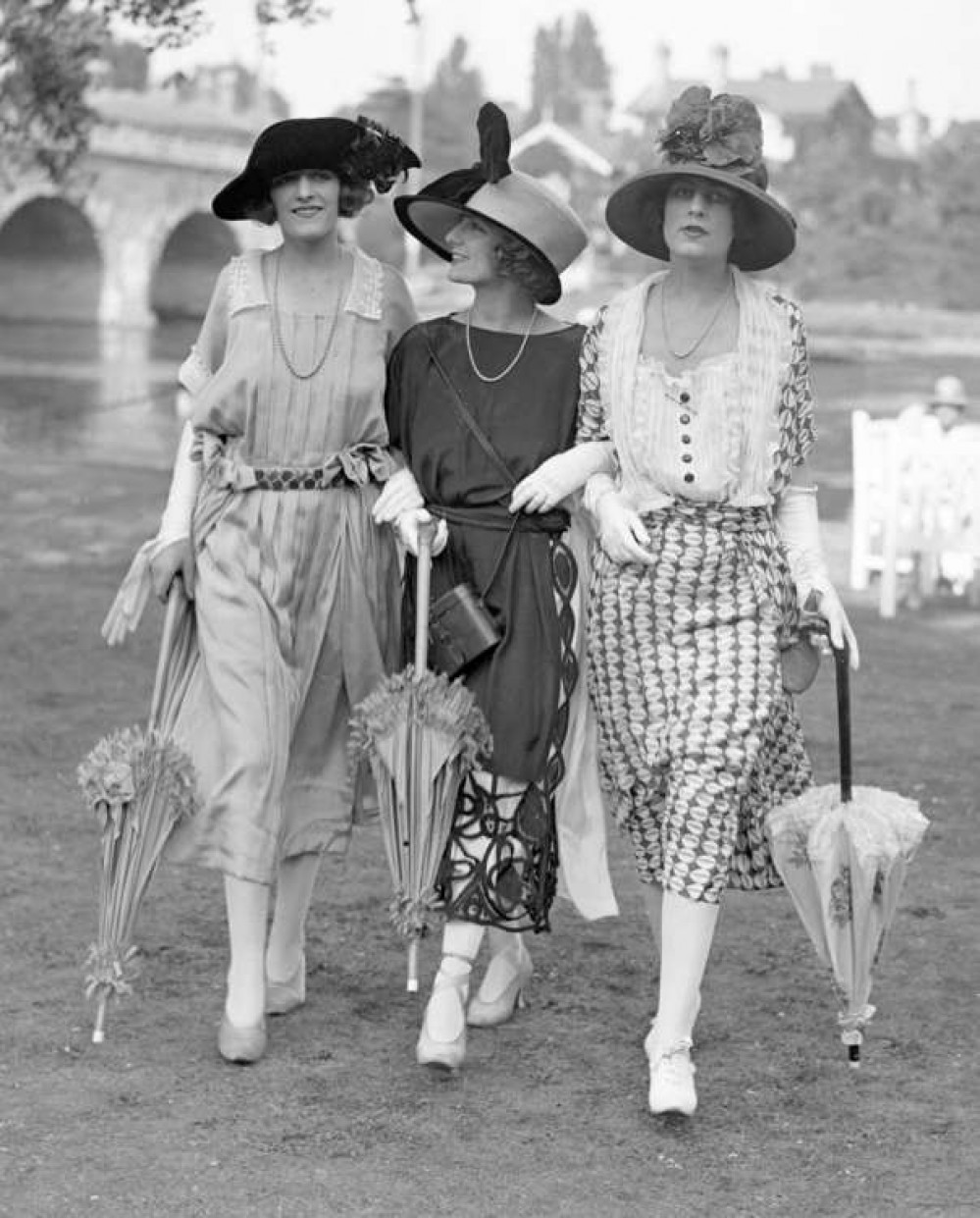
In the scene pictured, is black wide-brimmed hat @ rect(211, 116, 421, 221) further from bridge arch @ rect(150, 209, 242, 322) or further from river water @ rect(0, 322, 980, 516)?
bridge arch @ rect(150, 209, 242, 322)

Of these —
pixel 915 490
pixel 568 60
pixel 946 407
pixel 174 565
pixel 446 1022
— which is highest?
pixel 568 60

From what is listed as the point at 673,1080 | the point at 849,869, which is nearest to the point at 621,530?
the point at 849,869

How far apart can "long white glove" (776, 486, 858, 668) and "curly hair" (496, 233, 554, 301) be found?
26.0 inches

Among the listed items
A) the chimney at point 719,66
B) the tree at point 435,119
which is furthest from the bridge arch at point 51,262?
the chimney at point 719,66

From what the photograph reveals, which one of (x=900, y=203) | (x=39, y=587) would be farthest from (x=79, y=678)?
(x=900, y=203)

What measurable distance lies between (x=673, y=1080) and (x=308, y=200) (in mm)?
1873

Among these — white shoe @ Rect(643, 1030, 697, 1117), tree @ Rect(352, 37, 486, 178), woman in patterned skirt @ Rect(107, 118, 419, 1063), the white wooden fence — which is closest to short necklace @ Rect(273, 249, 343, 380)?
woman in patterned skirt @ Rect(107, 118, 419, 1063)

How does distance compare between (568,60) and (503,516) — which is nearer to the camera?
(503,516)

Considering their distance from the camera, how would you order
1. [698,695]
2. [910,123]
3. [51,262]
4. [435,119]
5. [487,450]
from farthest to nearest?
[910,123] < [435,119] < [51,262] < [487,450] < [698,695]

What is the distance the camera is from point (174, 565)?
200 inches

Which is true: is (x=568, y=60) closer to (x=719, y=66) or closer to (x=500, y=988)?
(x=719, y=66)

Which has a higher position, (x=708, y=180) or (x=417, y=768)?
(x=708, y=180)

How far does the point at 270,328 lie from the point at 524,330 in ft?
1.70

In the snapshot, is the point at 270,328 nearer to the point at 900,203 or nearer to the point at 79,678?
the point at 79,678
